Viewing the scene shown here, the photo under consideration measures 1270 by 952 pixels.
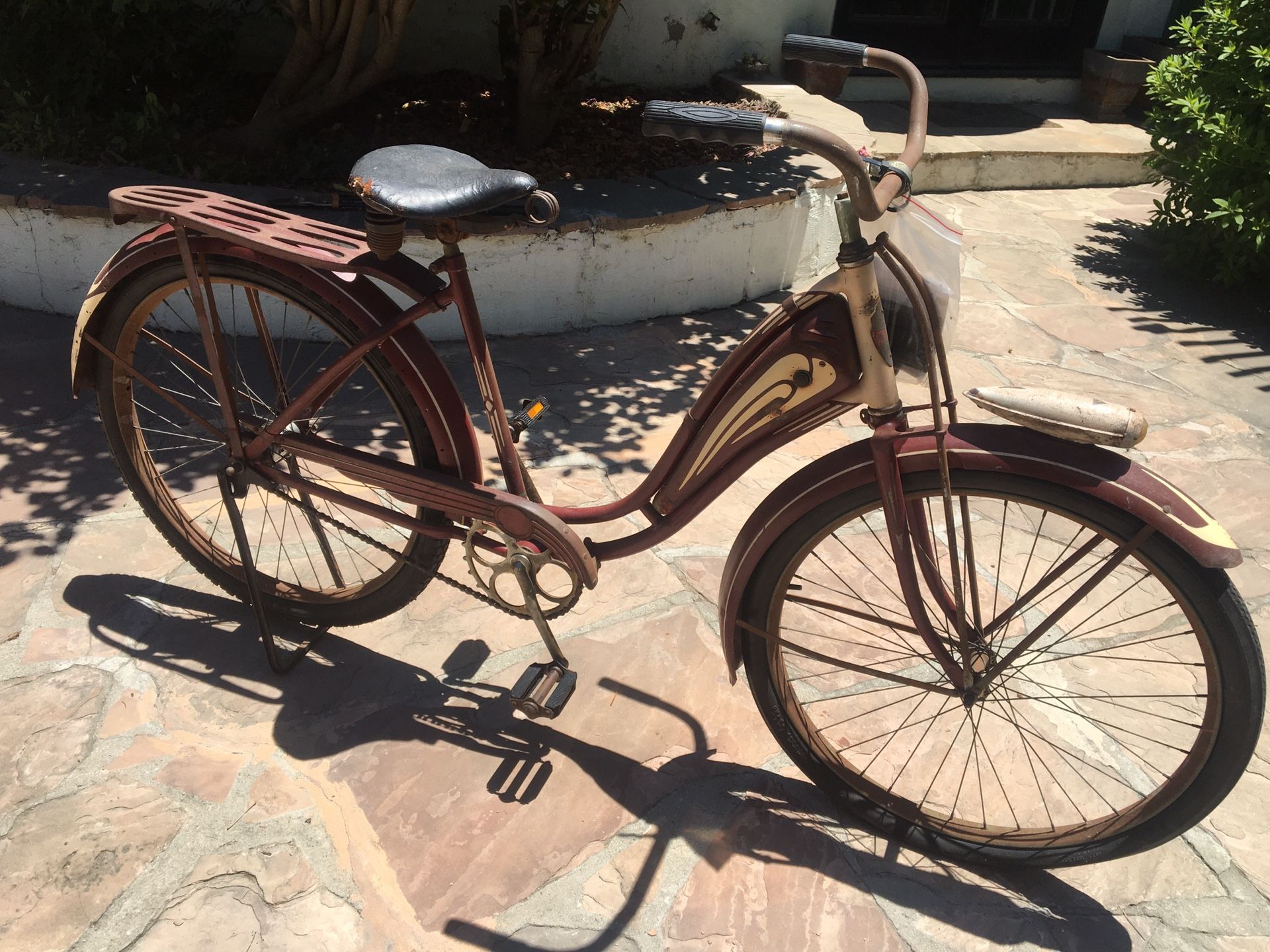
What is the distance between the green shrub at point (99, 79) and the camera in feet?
15.6

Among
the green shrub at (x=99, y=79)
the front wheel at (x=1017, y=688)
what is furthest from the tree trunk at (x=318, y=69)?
the front wheel at (x=1017, y=688)

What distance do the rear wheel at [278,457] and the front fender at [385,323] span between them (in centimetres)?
4

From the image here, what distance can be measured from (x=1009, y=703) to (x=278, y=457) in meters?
1.98

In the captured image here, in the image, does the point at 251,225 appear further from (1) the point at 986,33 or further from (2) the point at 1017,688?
(1) the point at 986,33

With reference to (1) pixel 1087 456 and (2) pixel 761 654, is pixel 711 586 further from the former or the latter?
(1) pixel 1087 456

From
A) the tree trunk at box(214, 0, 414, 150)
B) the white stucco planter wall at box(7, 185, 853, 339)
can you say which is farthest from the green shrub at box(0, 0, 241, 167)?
the white stucco planter wall at box(7, 185, 853, 339)

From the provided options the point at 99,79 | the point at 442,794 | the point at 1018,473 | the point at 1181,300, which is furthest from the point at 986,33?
the point at 442,794

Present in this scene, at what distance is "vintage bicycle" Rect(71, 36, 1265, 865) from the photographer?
76.1 inches

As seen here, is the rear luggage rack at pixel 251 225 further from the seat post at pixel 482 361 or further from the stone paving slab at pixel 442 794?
the stone paving slab at pixel 442 794

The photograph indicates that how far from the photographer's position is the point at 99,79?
5.02m

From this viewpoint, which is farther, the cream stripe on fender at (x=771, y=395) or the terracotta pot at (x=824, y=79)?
the terracotta pot at (x=824, y=79)

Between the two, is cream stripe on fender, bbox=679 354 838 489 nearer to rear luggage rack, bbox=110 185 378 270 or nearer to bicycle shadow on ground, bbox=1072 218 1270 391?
rear luggage rack, bbox=110 185 378 270

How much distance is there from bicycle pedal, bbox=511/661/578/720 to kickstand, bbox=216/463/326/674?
2.18 feet

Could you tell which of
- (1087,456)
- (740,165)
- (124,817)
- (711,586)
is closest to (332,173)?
(740,165)
